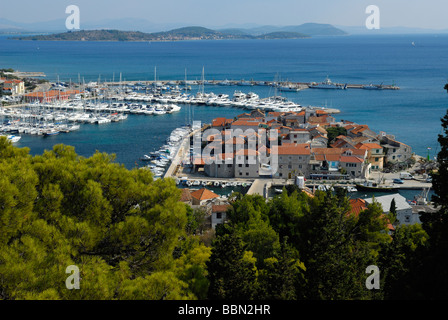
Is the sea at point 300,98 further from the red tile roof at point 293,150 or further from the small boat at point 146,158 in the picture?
the red tile roof at point 293,150

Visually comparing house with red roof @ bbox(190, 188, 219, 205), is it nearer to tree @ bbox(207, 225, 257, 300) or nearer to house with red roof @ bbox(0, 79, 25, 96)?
tree @ bbox(207, 225, 257, 300)

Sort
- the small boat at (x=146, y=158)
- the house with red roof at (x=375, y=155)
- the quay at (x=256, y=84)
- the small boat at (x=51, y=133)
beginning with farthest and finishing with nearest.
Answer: the quay at (x=256, y=84) < the small boat at (x=51, y=133) < the small boat at (x=146, y=158) < the house with red roof at (x=375, y=155)

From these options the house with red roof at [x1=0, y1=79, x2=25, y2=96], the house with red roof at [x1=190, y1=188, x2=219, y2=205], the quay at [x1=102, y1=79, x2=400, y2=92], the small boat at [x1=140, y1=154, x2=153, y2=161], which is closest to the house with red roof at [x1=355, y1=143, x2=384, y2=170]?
the house with red roof at [x1=190, y1=188, x2=219, y2=205]

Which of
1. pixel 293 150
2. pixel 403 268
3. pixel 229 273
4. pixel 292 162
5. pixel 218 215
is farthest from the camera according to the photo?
pixel 293 150

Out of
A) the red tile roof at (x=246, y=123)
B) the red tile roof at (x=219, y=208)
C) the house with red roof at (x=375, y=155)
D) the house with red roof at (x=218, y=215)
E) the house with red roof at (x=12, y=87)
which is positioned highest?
the house with red roof at (x=12, y=87)

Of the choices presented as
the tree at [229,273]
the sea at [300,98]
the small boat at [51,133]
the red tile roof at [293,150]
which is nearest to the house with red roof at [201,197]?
the sea at [300,98]

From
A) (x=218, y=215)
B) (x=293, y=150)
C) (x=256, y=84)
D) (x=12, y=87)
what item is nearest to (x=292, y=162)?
(x=293, y=150)

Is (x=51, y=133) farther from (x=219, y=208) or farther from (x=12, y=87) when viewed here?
(x=219, y=208)

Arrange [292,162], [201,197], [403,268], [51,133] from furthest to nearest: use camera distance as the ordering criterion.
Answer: [51,133], [292,162], [201,197], [403,268]

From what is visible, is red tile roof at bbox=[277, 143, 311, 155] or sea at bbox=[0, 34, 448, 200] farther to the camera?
sea at bbox=[0, 34, 448, 200]

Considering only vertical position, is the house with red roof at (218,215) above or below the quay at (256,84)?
below

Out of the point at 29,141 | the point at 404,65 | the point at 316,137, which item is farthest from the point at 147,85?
the point at 404,65
